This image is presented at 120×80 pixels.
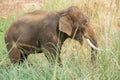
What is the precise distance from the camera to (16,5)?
8562mm

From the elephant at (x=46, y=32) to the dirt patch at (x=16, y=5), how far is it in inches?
105

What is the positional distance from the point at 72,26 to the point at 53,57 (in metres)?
0.53

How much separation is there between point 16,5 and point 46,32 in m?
3.54

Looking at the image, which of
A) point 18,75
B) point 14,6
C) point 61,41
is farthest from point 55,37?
point 14,6

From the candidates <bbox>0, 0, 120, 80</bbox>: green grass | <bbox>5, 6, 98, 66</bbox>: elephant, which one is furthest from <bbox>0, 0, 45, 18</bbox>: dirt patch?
<bbox>0, 0, 120, 80</bbox>: green grass

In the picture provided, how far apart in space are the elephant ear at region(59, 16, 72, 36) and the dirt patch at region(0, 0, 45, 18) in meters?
2.95

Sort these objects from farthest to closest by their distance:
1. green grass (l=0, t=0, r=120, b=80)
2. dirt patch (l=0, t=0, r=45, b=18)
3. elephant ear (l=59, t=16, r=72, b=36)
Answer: dirt patch (l=0, t=0, r=45, b=18) < elephant ear (l=59, t=16, r=72, b=36) < green grass (l=0, t=0, r=120, b=80)

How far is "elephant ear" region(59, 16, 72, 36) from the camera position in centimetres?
504

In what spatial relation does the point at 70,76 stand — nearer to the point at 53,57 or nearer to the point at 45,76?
the point at 45,76

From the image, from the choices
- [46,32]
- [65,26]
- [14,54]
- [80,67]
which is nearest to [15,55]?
[14,54]

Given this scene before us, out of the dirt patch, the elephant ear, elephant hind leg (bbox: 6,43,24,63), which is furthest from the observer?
the dirt patch

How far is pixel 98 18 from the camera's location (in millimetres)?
6281

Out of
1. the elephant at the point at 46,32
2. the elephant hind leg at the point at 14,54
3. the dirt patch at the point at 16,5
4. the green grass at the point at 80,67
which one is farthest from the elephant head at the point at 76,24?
the dirt patch at the point at 16,5

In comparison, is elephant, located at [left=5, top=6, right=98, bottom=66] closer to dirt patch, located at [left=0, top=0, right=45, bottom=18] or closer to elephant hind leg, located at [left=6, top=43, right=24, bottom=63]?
elephant hind leg, located at [left=6, top=43, right=24, bottom=63]
